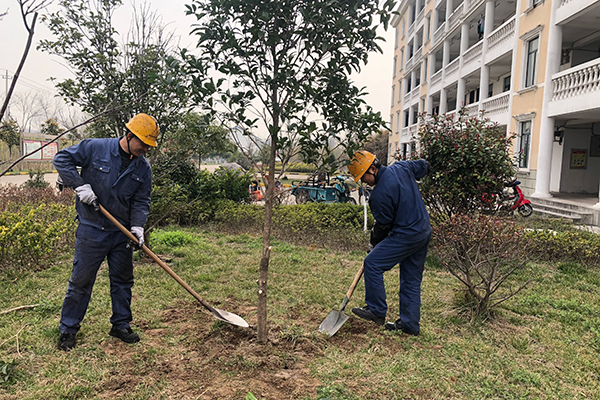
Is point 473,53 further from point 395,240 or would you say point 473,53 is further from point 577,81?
point 395,240

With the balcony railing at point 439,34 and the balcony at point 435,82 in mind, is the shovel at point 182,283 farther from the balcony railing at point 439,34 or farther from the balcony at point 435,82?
the balcony railing at point 439,34

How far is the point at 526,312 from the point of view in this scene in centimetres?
403

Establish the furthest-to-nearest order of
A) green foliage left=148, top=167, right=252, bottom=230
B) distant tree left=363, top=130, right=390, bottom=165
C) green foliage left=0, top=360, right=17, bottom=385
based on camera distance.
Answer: distant tree left=363, top=130, right=390, bottom=165 → green foliage left=148, top=167, right=252, bottom=230 → green foliage left=0, top=360, right=17, bottom=385

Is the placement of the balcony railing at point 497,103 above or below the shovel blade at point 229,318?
above

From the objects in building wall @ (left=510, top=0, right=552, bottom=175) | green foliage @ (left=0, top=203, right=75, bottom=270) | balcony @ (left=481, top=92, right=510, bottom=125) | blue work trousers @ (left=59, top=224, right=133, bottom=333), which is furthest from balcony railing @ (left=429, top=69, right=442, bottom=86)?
blue work trousers @ (left=59, top=224, right=133, bottom=333)

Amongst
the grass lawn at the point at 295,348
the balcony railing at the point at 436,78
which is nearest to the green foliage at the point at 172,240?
the grass lawn at the point at 295,348

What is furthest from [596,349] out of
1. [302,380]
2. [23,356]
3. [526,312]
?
[23,356]

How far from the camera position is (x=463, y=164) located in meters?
5.58

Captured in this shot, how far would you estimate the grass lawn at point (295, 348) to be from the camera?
2609 mm

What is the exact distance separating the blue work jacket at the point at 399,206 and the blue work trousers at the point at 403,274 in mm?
85

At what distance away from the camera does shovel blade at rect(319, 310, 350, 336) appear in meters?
3.49

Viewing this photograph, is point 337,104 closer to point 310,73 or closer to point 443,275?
point 310,73

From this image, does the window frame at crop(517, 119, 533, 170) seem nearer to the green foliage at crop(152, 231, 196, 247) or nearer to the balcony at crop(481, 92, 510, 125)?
the balcony at crop(481, 92, 510, 125)

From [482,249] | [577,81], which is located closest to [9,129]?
[482,249]
